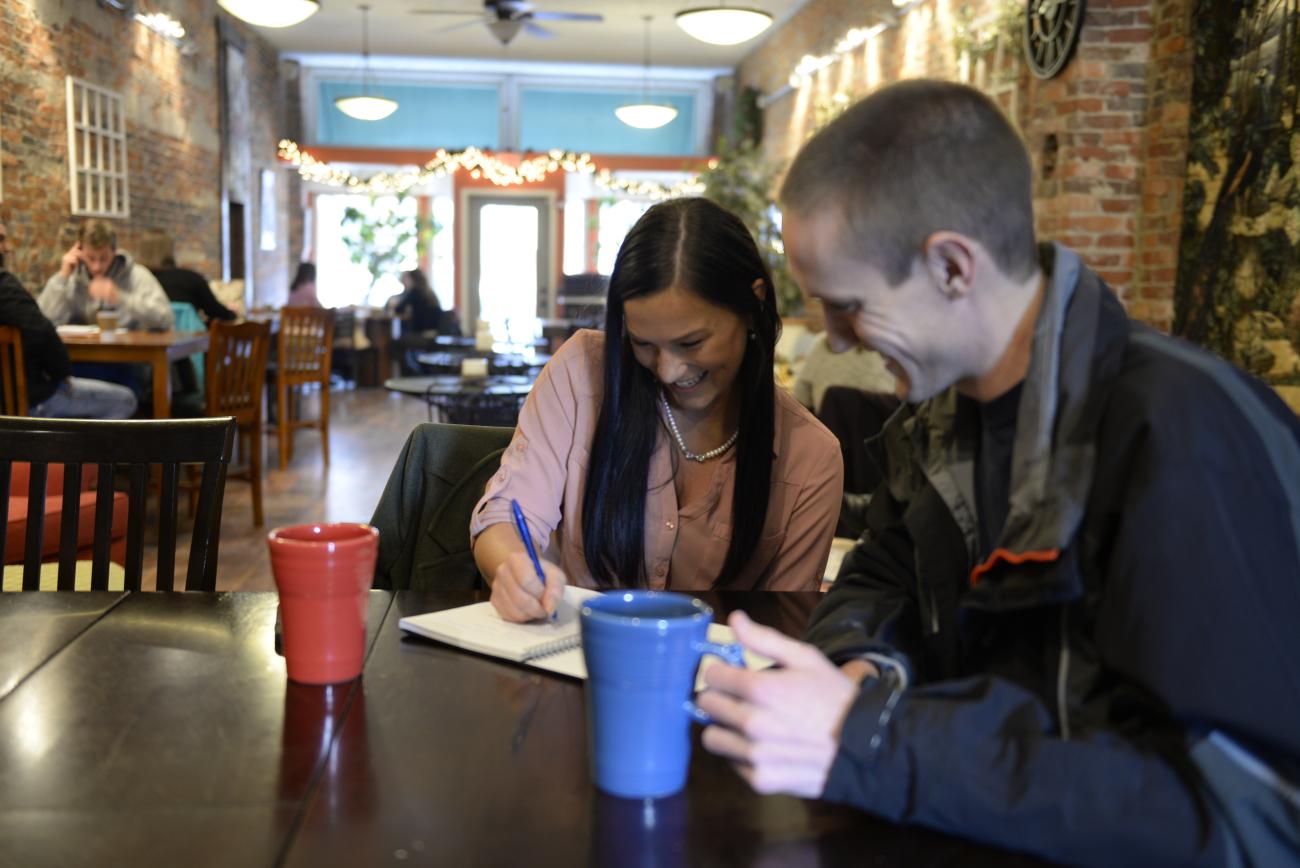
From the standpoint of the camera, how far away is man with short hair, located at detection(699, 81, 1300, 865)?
0.75m

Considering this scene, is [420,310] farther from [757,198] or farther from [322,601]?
[322,601]

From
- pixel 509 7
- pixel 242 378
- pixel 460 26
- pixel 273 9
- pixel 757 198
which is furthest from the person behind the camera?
pixel 460 26

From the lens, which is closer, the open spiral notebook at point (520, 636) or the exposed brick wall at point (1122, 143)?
the open spiral notebook at point (520, 636)

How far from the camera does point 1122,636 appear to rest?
79 cm

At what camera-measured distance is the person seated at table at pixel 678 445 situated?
1662 millimetres

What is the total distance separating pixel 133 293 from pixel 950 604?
6231 mm

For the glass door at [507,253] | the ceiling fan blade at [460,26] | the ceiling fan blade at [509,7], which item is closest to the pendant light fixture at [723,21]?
the ceiling fan blade at [509,7]

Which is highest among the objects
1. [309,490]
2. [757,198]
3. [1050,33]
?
[1050,33]

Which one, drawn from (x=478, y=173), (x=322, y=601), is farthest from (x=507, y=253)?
(x=322, y=601)

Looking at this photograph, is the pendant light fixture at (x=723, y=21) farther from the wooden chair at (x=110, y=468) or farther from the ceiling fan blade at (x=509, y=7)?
the wooden chair at (x=110, y=468)

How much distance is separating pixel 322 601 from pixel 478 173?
14.3m

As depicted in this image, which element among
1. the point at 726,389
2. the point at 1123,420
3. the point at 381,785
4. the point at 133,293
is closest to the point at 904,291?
the point at 1123,420

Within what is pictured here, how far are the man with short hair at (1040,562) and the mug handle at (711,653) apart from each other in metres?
0.01

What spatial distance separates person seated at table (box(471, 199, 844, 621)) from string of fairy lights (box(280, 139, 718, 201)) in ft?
38.6
